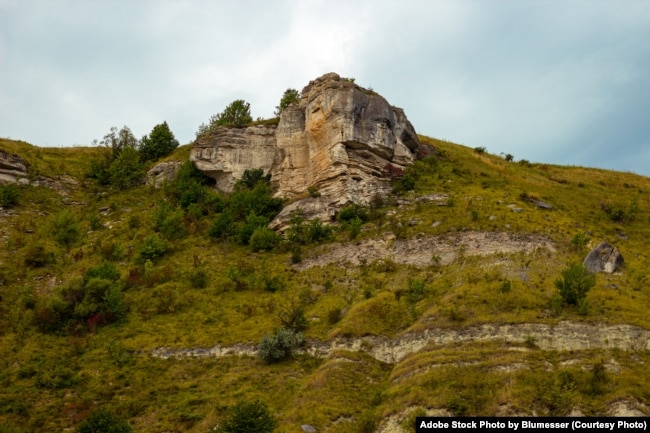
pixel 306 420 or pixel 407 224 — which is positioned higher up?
pixel 407 224

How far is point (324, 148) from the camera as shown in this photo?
56.0 meters

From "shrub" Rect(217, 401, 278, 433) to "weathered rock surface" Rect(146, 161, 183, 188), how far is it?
41.7 m

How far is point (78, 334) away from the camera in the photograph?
37312 millimetres

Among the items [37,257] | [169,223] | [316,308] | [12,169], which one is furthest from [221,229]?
[12,169]

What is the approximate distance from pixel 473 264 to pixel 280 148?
28.3 metres

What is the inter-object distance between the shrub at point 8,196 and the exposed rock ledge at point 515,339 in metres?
35.7

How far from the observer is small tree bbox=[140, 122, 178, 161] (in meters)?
71.8

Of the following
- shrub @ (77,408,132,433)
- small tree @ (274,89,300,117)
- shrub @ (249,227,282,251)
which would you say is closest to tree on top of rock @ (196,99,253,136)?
small tree @ (274,89,300,117)

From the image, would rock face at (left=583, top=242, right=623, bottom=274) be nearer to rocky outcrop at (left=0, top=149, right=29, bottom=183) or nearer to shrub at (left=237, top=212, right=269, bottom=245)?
shrub at (left=237, top=212, right=269, bottom=245)

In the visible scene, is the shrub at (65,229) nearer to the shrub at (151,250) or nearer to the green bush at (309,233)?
the shrub at (151,250)

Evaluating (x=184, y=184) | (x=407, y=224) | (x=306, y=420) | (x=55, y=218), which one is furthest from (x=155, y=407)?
(x=184, y=184)

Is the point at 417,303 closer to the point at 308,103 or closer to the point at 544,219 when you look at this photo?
the point at 544,219

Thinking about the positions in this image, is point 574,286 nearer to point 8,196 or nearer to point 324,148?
point 324,148

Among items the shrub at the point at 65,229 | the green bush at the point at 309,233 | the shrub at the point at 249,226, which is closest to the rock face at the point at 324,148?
the shrub at the point at 249,226
